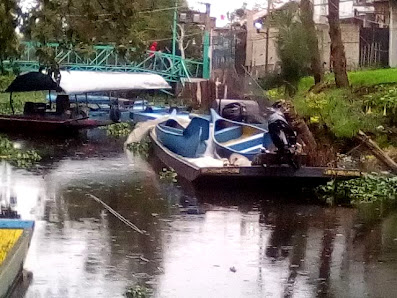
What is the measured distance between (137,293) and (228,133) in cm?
1114

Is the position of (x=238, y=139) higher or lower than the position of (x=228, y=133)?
lower

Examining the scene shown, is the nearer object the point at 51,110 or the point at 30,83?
the point at 30,83

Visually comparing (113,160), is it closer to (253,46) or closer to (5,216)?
(5,216)

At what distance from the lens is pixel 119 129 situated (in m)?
30.9

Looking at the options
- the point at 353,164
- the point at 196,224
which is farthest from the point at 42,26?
the point at 353,164

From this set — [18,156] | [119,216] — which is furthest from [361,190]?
[18,156]

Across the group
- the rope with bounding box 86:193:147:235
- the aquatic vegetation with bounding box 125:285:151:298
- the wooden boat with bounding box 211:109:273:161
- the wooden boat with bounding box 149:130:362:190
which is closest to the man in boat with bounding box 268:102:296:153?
the wooden boat with bounding box 149:130:362:190

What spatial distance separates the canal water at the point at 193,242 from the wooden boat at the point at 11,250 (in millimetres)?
238

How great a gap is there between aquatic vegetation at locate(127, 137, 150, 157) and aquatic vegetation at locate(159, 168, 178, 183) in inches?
178

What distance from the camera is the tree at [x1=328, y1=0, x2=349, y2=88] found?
2162cm

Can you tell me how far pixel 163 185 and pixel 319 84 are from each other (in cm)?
774

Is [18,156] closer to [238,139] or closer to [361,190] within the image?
[238,139]

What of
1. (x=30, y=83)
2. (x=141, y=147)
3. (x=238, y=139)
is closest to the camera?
(x=238, y=139)

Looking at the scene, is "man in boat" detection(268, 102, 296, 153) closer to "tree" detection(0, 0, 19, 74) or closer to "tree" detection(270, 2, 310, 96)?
"tree" detection(0, 0, 19, 74)
